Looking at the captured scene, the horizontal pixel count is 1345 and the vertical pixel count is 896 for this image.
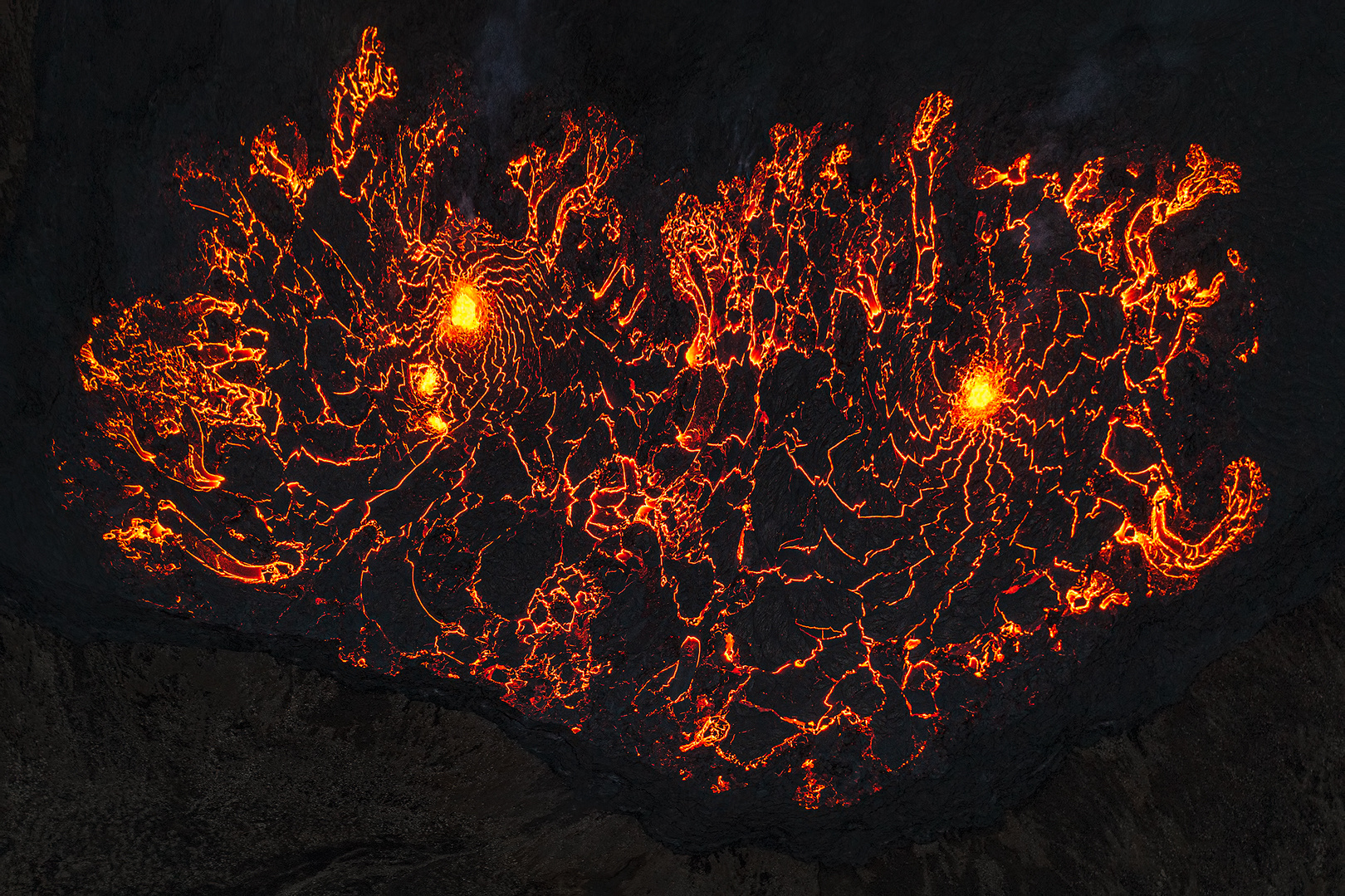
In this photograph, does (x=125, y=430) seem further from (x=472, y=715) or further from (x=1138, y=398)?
(x=1138, y=398)

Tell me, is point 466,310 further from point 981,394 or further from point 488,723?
point 981,394

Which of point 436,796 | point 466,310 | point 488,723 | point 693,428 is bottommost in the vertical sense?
point 436,796

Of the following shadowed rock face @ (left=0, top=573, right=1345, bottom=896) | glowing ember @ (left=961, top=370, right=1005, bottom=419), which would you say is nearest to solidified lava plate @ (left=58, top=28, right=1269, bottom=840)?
glowing ember @ (left=961, top=370, right=1005, bottom=419)

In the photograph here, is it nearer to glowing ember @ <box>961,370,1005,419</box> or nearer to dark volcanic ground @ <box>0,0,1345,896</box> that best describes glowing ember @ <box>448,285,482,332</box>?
dark volcanic ground @ <box>0,0,1345,896</box>

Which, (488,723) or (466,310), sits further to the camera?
(488,723)

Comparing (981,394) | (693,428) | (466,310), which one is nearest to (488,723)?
Result: (693,428)

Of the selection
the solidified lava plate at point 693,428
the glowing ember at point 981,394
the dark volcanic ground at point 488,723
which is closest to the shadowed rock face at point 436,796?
the dark volcanic ground at point 488,723

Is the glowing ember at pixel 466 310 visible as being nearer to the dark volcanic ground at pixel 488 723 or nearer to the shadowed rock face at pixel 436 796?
the dark volcanic ground at pixel 488 723
